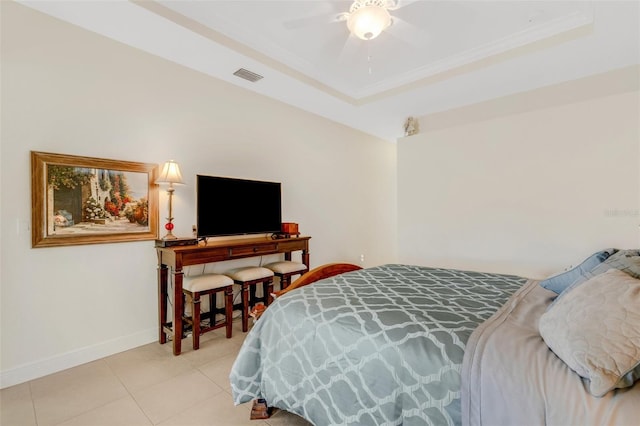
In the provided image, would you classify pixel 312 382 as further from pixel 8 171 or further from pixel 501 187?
pixel 501 187

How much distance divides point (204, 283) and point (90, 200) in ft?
3.84

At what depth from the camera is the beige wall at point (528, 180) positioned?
296 centimetres

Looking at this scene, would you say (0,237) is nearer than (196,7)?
Yes

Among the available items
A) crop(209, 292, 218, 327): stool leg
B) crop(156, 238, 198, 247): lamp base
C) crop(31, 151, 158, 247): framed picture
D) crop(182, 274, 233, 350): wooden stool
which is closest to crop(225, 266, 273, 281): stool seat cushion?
crop(182, 274, 233, 350): wooden stool

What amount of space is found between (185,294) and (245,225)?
920mm

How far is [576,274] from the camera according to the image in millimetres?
1665

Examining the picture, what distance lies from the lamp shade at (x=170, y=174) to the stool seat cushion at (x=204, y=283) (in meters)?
0.93

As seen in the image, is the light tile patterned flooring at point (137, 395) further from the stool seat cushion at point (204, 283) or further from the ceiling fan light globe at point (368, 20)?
the ceiling fan light globe at point (368, 20)

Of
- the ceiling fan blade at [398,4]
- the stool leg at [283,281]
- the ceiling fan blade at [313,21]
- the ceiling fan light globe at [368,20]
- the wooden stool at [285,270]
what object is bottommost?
the stool leg at [283,281]

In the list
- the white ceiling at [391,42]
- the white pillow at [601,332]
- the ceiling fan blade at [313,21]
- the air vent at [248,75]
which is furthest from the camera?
the air vent at [248,75]

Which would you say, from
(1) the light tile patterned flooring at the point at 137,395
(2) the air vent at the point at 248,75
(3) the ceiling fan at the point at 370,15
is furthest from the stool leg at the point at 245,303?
(3) the ceiling fan at the point at 370,15

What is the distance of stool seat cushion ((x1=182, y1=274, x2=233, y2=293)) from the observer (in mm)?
2613

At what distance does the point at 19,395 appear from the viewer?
2002 mm

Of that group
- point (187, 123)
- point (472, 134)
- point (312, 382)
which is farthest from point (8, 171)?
point (472, 134)
